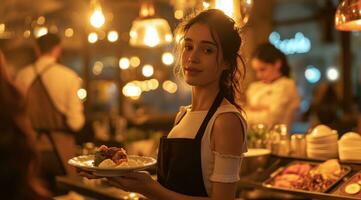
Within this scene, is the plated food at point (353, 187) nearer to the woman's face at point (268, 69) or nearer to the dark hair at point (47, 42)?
the woman's face at point (268, 69)

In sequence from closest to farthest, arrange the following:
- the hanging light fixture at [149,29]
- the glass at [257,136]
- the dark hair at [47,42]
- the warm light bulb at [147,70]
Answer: the glass at [257,136] < the hanging light fixture at [149,29] < the dark hair at [47,42] < the warm light bulb at [147,70]

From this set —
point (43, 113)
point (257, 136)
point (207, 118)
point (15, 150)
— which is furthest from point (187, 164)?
point (43, 113)

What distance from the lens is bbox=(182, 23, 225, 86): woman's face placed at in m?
2.12

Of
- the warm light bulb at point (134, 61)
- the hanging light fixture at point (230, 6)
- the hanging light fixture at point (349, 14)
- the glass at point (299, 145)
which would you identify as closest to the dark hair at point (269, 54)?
the glass at point (299, 145)

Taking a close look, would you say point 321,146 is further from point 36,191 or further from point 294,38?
point 294,38

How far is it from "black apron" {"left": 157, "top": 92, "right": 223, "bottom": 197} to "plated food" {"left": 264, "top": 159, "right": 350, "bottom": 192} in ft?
4.15

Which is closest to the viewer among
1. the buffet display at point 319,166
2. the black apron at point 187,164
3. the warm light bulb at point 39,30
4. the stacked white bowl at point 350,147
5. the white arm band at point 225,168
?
the white arm band at point 225,168

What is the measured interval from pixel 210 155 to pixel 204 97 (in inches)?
10.6

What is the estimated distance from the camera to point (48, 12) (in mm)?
8750

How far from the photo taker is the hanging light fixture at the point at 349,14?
2920mm

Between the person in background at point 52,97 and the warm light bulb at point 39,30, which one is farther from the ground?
the warm light bulb at point 39,30

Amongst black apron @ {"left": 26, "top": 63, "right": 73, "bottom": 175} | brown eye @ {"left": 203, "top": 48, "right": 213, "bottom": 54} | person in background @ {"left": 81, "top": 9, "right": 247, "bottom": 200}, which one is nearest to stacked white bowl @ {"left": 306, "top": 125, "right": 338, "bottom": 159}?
person in background @ {"left": 81, "top": 9, "right": 247, "bottom": 200}

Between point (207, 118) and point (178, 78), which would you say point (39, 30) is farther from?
point (207, 118)

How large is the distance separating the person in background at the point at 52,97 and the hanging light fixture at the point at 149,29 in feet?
2.67
